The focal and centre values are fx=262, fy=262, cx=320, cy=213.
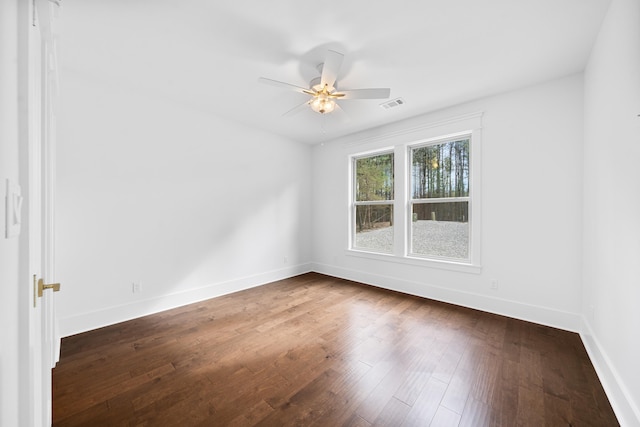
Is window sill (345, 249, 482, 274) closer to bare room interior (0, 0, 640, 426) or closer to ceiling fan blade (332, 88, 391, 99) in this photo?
bare room interior (0, 0, 640, 426)

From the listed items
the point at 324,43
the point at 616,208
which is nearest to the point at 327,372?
the point at 616,208

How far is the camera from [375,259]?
4250mm

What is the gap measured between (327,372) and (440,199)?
270 cm

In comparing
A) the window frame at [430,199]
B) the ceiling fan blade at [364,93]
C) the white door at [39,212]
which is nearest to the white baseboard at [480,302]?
the window frame at [430,199]

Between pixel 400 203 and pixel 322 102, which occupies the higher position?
pixel 322 102

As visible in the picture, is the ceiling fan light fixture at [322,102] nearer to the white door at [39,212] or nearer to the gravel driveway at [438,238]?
the white door at [39,212]

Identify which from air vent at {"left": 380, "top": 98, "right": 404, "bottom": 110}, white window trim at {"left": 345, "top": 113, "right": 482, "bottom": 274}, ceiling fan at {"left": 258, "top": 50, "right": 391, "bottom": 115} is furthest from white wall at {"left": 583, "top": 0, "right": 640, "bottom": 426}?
air vent at {"left": 380, "top": 98, "right": 404, "bottom": 110}

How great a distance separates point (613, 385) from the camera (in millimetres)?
1707

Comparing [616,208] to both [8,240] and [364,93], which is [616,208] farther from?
[8,240]

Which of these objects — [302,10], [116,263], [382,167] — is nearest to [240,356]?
[116,263]

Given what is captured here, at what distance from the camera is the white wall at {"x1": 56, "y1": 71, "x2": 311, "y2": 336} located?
103 inches

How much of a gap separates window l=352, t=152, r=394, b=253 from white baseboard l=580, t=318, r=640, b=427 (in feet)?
7.85

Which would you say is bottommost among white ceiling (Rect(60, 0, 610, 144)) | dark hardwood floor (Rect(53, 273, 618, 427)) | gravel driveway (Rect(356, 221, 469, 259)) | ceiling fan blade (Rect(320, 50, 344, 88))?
dark hardwood floor (Rect(53, 273, 618, 427))

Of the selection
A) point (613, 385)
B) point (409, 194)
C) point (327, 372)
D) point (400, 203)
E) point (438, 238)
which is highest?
point (409, 194)
